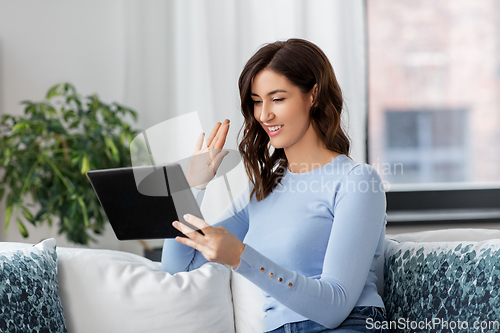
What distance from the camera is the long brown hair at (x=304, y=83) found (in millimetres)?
1009

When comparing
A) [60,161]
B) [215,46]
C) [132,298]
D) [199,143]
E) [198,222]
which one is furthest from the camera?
[215,46]

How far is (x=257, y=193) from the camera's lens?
114cm

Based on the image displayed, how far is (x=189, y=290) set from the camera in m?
1.12

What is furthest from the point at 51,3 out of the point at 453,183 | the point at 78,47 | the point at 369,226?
the point at 453,183

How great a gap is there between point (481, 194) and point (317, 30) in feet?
3.23

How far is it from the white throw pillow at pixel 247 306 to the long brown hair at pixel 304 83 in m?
0.26

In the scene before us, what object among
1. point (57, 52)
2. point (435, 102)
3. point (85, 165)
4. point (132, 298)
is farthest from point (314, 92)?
point (57, 52)

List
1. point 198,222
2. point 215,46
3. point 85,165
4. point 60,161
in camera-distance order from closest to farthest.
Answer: point 198,222, point 85,165, point 60,161, point 215,46

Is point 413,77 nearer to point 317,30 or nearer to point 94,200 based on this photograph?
point 317,30

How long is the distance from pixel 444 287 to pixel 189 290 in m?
0.59

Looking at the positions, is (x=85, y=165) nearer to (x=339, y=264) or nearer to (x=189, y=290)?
(x=189, y=290)

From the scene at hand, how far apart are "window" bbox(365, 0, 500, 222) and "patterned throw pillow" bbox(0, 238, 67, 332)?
1.41 metres

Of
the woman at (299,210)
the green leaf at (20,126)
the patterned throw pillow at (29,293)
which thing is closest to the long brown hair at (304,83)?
the woman at (299,210)

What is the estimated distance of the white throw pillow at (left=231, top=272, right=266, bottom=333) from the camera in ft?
3.82
